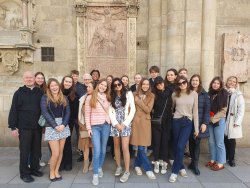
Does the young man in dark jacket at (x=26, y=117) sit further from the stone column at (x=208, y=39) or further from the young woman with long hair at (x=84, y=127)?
the stone column at (x=208, y=39)

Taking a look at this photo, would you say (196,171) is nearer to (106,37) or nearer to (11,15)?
(106,37)

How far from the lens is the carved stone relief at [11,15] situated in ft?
22.9

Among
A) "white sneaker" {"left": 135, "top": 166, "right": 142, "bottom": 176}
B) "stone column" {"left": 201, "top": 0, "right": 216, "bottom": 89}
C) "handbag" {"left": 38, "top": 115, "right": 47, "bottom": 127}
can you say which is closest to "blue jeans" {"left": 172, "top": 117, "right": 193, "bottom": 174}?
"white sneaker" {"left": 135, "top": 166, "right": 142, "bottom": 176}

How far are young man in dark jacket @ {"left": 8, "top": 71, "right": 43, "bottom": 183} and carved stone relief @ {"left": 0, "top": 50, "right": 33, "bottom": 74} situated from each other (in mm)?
2920

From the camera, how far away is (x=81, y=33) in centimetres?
716

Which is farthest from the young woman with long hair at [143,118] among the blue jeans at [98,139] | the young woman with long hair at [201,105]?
the young woman with long hair at [201,105]

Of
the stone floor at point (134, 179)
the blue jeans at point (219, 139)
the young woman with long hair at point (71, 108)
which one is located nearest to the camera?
the stone floor at point (134, 179)

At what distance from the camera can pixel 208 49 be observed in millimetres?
6539

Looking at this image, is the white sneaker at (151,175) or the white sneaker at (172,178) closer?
the white sneaker at (172,178)

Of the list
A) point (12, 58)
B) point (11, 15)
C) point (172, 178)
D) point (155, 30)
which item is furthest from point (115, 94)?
point (11, 15)

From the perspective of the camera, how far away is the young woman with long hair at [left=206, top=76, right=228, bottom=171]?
16.1ft

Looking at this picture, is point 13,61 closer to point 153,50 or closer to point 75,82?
point 75,82

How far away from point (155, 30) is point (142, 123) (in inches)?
145

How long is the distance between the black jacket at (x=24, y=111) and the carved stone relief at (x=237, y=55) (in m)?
5.35
